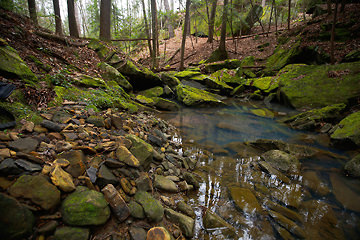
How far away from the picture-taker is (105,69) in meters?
7.91

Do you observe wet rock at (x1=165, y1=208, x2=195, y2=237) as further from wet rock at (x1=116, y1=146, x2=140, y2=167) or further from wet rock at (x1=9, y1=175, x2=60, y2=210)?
wet rock at (x1=9, y1=175, x2=60, y2=210)

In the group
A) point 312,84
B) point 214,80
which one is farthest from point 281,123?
point 214,80

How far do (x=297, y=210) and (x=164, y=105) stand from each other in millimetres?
7162

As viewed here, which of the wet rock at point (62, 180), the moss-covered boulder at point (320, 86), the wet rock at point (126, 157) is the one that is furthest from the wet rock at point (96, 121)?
the moss-covered boulder at point (320, 86)

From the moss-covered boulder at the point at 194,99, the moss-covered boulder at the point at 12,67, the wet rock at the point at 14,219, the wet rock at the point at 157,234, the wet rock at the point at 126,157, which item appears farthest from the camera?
the moss-covered boulder at the point at 194,99

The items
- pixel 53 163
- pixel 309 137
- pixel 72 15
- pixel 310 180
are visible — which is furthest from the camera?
pixel 72 15

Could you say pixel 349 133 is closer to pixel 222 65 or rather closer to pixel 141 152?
pixel 141 152

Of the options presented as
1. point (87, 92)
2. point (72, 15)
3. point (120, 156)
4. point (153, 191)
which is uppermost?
point (72, 15)

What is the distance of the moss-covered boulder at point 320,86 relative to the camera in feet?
26.2

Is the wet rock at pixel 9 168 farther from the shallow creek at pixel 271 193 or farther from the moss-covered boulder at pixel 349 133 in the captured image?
the moss-covered boulder at pixel 349 133

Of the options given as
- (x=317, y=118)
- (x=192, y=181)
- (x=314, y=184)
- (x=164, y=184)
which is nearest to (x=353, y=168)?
(x=314, y=184)

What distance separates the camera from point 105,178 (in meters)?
2.28

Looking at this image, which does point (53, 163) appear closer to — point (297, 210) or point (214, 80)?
point (297, 210)

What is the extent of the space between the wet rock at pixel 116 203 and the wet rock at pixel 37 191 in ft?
1.68
